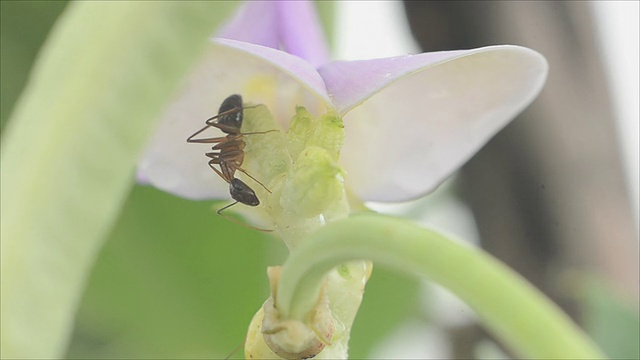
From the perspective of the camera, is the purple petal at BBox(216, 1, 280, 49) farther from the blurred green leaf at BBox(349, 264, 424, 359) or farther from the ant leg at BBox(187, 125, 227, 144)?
the blurred green leaf at BBox(349, 264, 424, 359)

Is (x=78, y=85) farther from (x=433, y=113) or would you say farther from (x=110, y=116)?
(x=433, y=113)

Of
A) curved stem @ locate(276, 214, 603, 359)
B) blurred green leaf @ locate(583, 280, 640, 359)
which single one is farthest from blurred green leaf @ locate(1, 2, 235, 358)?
blurred green leaf @ locate(583, 280, 640, 359)

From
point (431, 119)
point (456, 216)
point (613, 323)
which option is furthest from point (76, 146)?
point (456, 216)

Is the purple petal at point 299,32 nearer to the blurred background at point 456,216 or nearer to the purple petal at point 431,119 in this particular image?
the purple petal at point 431,119

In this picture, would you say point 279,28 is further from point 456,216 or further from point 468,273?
point 456,216

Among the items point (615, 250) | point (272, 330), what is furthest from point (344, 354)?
point (615, 250)

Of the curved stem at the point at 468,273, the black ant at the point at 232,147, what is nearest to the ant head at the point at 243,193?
the black ant at the point at 232,147
